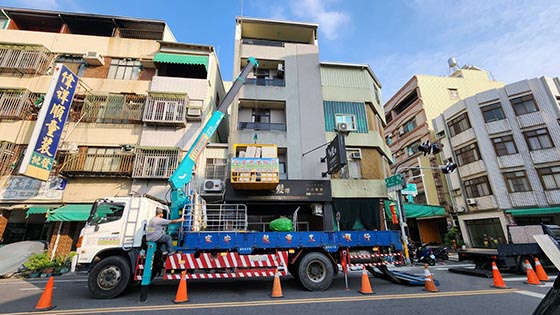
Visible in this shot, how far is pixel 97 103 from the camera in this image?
15.9 m

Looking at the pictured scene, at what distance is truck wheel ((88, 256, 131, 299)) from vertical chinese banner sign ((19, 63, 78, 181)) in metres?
8.95

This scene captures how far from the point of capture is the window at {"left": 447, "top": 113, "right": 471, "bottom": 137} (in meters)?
23.8

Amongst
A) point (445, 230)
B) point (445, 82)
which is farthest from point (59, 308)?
point (445, 82)

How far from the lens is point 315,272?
7500mm

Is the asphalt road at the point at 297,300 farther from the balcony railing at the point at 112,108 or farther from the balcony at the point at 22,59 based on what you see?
the balcony at the point at 22,59

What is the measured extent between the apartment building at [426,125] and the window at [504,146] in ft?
19.6

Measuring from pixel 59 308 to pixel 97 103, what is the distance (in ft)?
47.2

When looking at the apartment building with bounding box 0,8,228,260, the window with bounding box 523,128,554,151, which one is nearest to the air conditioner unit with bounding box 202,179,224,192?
the apartment building with bounding box 0,8,228,260

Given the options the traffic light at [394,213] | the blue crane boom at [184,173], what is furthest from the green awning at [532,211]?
the blue crane boom at [184,173]

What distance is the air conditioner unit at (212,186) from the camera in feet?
46.6

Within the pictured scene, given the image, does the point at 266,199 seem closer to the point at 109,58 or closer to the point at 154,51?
the point at 154,51

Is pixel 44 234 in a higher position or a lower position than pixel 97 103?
lower

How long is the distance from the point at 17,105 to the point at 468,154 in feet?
120

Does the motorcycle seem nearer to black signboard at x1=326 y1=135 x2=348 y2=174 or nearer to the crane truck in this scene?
black signboard at x1=326 y1=135 x2=348 y2=174
